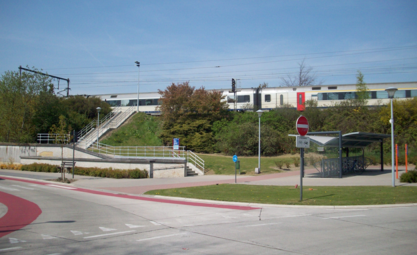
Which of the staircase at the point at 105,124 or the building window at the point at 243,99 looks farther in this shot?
the building window at the point at 243,99

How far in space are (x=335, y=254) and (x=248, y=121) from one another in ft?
110

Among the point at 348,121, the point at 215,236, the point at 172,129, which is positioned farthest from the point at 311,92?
the point at 215,236

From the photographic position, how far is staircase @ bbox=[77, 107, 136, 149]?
126 feet

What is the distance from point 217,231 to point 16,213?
7.31 metres

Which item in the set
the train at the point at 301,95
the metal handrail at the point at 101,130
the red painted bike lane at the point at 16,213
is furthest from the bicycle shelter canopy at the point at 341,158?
the metal handrail at the point at 101,130

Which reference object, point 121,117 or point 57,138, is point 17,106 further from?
point 121,117

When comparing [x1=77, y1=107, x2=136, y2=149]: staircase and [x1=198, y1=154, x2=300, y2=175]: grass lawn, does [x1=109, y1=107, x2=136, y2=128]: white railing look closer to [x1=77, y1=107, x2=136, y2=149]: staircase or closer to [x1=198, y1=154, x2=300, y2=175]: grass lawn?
[x1=77, y1=107, x2=136, y2=149]: staircase

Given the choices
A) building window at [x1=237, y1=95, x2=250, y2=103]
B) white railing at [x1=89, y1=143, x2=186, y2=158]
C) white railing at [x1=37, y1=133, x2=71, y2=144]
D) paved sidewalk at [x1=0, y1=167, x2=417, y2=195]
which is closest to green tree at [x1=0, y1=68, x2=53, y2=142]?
white railing at [x1=37, y1=133, x2=71, y2=144]

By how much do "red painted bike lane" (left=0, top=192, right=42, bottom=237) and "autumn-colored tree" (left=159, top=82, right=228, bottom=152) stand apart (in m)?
24.8

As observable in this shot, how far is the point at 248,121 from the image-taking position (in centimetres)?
3894

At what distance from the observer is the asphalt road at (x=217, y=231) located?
6.15 m

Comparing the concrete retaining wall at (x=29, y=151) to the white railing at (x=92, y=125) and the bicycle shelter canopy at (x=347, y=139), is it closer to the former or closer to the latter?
the white railing at (x=92, y=125)

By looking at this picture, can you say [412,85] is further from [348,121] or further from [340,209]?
[340,209]

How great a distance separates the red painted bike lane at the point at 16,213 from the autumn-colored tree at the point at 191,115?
81.5ft
